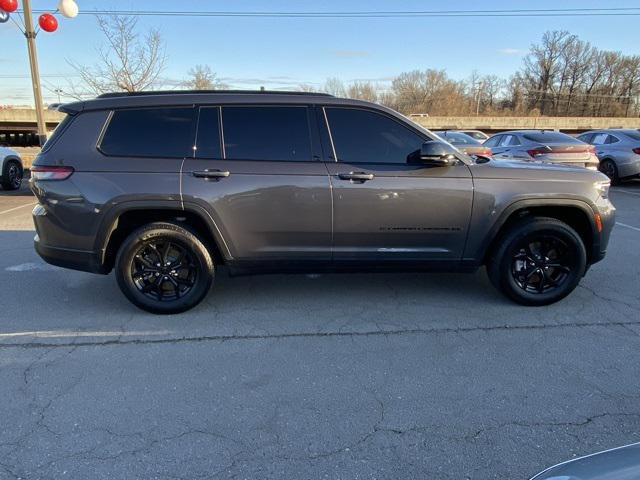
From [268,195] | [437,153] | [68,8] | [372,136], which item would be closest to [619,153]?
[437,153]

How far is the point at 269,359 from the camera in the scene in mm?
3283

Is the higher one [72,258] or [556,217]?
[556,217]

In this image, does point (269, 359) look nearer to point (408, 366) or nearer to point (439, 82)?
point (408, 366)

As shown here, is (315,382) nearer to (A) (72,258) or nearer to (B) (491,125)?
(A) (72,258)

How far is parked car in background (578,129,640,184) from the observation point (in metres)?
12.0

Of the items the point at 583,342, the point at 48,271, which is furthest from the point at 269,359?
the point at 48,271

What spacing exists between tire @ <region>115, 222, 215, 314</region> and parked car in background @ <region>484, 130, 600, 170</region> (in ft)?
27.2

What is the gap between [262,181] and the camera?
3789 millimetres

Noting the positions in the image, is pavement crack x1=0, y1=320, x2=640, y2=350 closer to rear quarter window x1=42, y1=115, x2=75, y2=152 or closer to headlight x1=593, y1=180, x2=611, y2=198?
headlight x1=593, y1=180, x2=611, y2=198

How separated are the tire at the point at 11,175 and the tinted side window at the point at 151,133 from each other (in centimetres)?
948

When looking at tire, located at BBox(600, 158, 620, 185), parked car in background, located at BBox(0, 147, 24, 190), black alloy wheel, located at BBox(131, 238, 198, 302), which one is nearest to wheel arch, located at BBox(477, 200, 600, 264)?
black alloy wheel, located at BBox(131, 238, 198, 302)

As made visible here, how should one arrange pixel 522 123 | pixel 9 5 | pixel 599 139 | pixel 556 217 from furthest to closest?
pixel 522 123 → pixel 599 139 → pixel 9 5 → pixel 556 217

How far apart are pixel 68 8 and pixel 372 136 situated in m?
11.6

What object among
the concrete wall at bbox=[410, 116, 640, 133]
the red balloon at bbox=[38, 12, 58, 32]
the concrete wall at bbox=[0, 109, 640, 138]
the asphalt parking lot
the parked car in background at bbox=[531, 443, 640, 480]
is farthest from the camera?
the concrete wall at bbox=[410, 116, 640, 133]
